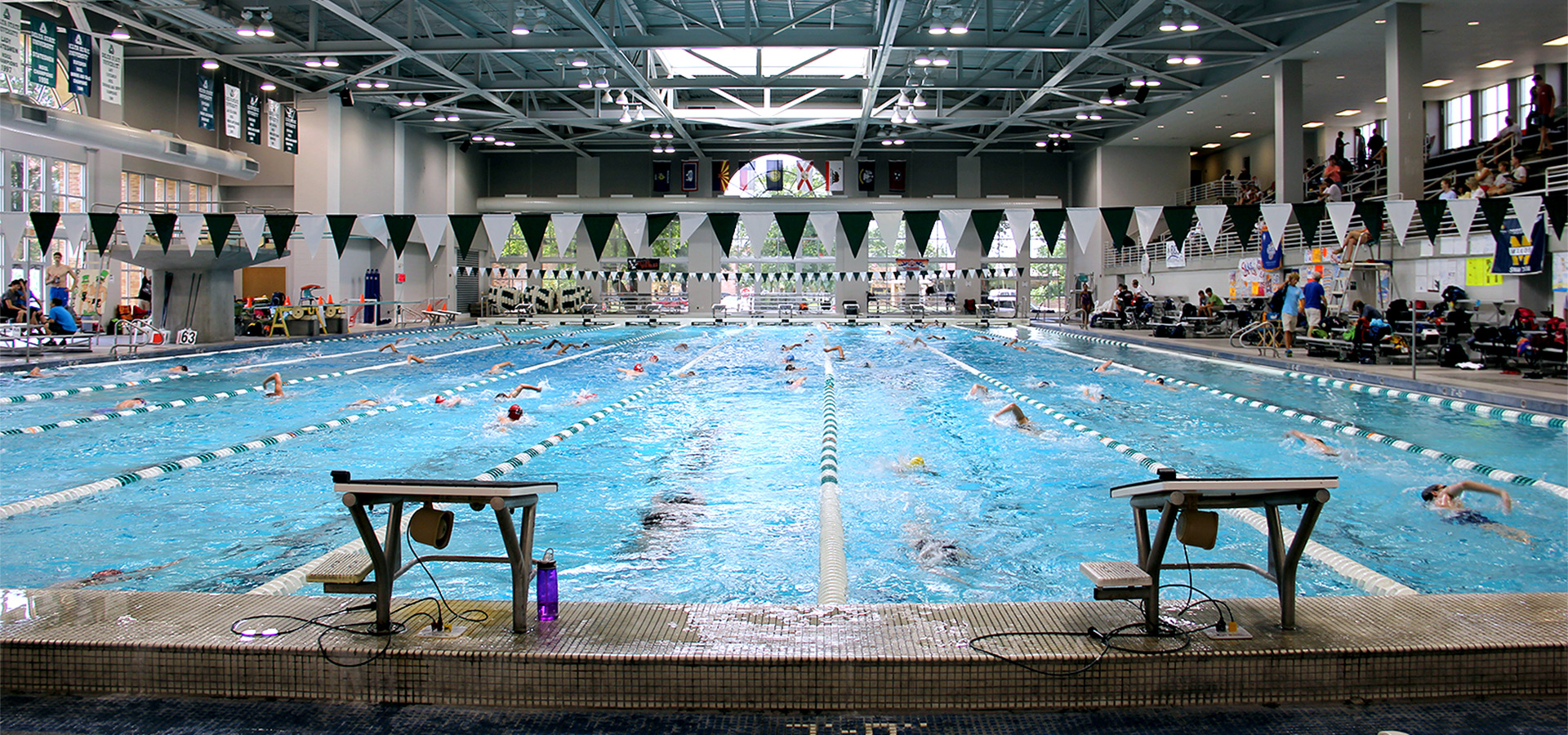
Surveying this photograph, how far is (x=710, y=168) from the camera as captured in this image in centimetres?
3497

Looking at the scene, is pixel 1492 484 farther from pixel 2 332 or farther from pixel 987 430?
pixel 2 332

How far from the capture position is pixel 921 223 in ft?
40.2

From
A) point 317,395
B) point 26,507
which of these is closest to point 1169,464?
point 26,507

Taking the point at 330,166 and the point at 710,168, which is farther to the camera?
the point at 710,168

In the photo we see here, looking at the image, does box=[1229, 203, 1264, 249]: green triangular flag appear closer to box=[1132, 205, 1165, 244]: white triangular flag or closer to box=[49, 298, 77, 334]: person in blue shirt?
box=[1132, 205, 1165, 244]: white triangular flag

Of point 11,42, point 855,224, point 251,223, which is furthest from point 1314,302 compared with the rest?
point 11,42

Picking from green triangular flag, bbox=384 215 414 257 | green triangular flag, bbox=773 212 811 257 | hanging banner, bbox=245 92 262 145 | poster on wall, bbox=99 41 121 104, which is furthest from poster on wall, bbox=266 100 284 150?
green triangular flag, bbox=773 212 811 257

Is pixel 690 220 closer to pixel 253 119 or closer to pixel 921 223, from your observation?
pixel 921 223

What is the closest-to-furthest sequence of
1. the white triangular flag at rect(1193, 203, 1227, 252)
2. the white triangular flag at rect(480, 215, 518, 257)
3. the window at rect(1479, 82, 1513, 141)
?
1. the white triangular flag at rect(1193, 203, 1227, 252)
2. the white triangular flag at rect(480, 215, 518, 257)
3. the window at rect(1479, 82, 1513, 141)

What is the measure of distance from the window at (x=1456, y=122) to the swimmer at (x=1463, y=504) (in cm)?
2015

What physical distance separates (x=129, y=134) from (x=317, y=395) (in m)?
12.0

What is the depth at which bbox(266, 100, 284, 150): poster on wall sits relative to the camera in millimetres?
20984

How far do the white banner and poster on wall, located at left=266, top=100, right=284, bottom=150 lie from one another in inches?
200

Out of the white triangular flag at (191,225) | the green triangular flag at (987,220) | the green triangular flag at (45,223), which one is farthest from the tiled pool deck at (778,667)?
the green triangular flag at (45,223)
